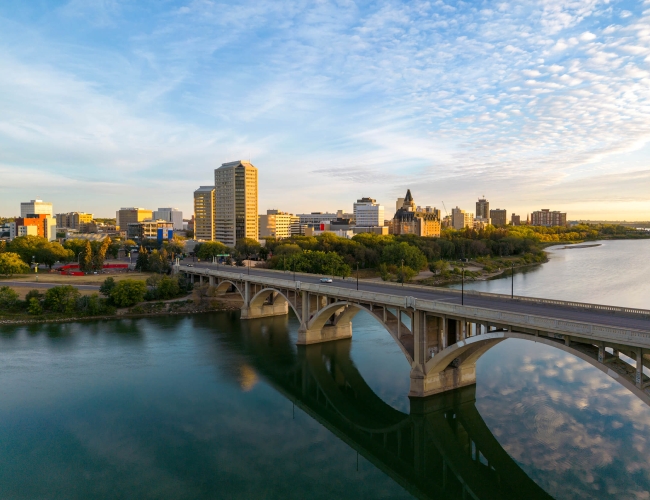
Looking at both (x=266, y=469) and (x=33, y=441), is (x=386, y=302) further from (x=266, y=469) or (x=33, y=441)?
(x=33, y=441)

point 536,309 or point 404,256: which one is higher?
point 536,309

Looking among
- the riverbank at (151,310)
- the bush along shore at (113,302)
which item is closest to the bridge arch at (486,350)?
the riverbank at (151,310)

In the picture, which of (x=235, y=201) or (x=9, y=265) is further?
(x=235, y=201)

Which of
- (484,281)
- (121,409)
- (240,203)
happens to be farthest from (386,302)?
(240,203)

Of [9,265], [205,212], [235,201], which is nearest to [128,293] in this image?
[9,265]

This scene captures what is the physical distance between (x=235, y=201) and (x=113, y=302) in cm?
6526

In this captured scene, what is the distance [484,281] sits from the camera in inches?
3110

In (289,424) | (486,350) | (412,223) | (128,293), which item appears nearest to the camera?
(289,424)

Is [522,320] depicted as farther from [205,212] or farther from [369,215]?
[369,215]

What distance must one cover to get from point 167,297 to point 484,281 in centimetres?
5079

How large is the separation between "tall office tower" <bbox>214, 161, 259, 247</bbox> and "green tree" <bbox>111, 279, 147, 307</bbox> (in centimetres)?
6203

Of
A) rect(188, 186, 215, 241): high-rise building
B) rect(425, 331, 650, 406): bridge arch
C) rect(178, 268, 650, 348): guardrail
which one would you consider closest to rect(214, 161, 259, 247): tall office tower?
rect(188, 186, 215, 241): high-rise building

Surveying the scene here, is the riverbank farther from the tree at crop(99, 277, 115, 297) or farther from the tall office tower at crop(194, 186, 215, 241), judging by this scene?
the tall office tower at crop(194, 186, 215, 241)

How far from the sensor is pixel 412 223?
154 meters
